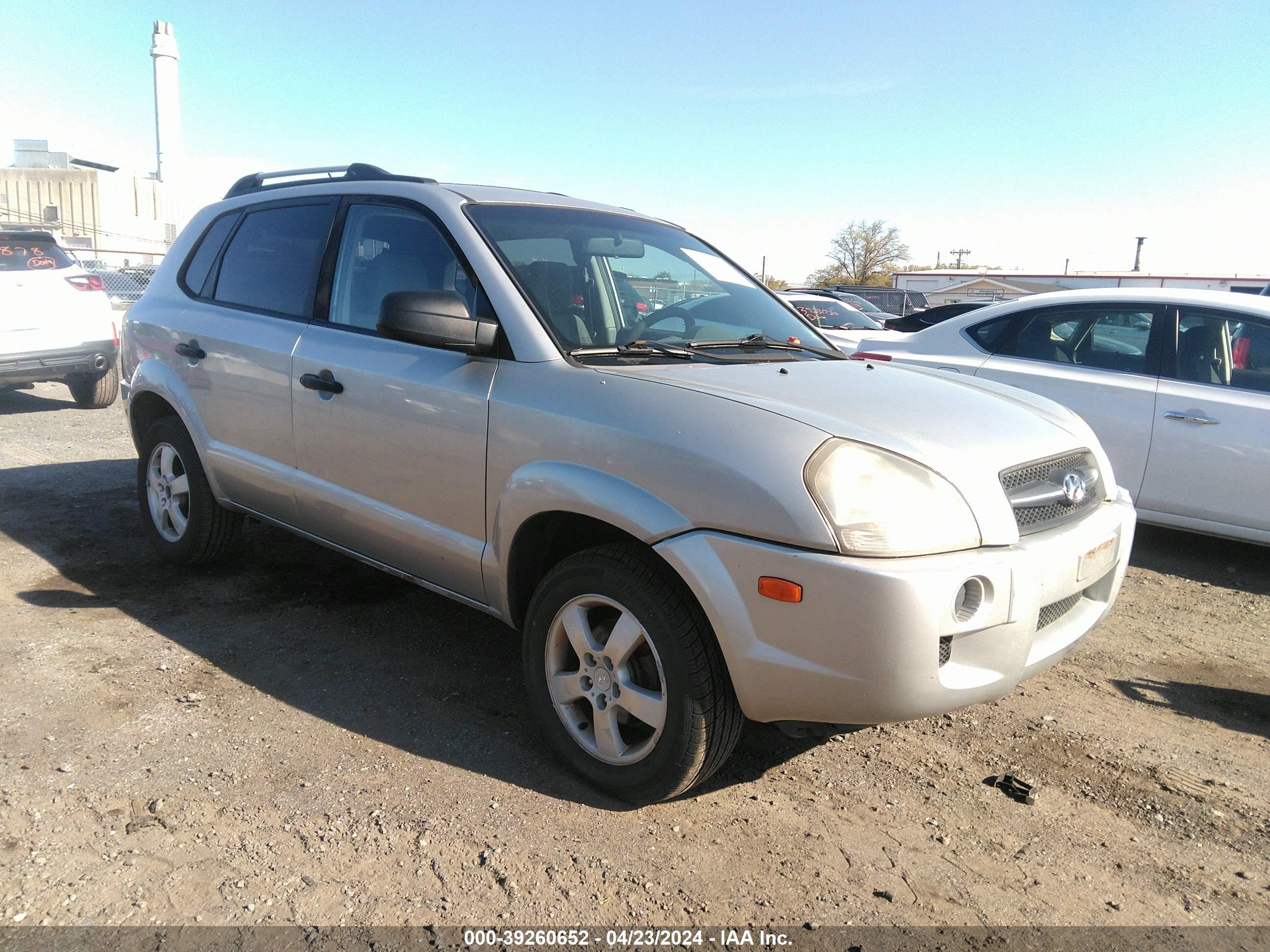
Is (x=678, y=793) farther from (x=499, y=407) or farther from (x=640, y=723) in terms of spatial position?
(x=499, y=407)

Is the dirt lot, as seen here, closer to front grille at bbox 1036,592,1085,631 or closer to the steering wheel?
front grille at bbox 1036,592,1085,631

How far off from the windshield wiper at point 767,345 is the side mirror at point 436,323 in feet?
2.54

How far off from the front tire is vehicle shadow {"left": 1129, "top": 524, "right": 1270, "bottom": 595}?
11.5 feet

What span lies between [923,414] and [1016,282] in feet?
212

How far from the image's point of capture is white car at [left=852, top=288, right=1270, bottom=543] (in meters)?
4.94

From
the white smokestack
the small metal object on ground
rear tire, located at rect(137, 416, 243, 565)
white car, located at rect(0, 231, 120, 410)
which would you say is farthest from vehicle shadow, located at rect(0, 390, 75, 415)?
the white smokestack

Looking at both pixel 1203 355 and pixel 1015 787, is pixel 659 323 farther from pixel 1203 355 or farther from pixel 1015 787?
pixel 1203 355

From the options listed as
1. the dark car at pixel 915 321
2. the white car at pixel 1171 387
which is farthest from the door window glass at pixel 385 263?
the dark car at pixel 915 321

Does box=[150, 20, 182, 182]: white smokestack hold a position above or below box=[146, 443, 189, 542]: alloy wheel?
above

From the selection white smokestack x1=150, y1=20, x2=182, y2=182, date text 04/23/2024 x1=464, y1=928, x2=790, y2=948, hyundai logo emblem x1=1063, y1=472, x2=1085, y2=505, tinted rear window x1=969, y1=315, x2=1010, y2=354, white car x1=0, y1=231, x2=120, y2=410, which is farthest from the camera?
white smokestack x1=150, y1=20, x2=182, y2=182

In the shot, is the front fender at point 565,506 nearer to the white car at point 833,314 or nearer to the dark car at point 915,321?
the dark car at point 915,321

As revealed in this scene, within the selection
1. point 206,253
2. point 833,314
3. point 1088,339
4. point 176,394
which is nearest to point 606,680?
point 176,394

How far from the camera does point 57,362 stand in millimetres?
8914

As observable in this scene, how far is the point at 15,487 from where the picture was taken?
6.27 metres
